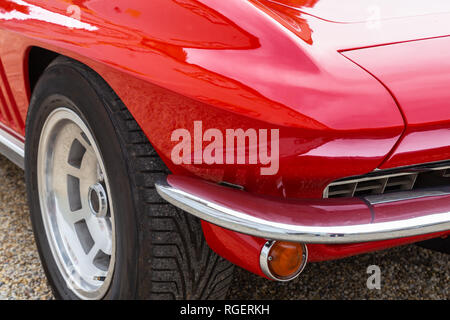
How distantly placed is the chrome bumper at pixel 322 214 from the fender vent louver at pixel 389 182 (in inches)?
2.2

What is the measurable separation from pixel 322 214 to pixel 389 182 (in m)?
0.29

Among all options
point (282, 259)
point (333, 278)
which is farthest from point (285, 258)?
point (333, 278)

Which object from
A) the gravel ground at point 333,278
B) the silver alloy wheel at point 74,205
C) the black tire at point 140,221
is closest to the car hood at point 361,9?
the black tire at point 140,221

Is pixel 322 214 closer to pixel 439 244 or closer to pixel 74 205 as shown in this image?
pixel 439 244

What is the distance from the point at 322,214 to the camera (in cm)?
142

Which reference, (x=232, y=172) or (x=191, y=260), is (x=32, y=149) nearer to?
(x=191, y=260)

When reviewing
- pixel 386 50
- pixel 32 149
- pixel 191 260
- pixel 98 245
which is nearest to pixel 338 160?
pixel 386 50

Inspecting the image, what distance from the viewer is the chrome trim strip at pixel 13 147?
2539 mm

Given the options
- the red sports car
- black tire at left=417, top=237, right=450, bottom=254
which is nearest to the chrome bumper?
the red sports car

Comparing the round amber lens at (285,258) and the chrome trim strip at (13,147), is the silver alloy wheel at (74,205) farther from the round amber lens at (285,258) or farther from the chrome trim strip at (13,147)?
the round amber lens at (285,258)

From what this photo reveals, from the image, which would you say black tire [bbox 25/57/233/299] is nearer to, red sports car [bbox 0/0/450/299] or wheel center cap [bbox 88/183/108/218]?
red sports car [bbox 0/0/450/299]

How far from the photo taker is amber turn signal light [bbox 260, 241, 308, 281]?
1526 mm

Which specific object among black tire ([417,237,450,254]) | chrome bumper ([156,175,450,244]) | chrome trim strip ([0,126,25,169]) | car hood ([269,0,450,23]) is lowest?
black tire ([417,237,450,254])
